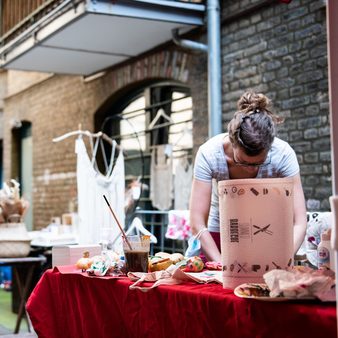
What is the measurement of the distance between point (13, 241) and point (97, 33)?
277 cm

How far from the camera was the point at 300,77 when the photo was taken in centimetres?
583

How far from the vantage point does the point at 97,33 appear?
24.0 ft

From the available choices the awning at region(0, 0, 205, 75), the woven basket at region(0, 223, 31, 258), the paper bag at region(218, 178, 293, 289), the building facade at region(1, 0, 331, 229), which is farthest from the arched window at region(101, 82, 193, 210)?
the paper bag at region(218, 178, 293, 289)

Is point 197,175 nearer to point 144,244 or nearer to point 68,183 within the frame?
point 144,244

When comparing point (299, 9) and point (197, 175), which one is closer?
point (197, 175)

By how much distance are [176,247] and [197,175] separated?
468cm

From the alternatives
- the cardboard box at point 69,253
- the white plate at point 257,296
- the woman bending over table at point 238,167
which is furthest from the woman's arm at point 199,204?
the white plate at point 257,296

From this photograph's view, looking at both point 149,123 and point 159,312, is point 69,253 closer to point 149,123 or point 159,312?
point 159,312

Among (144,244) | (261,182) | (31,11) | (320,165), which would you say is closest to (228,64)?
(320,165)

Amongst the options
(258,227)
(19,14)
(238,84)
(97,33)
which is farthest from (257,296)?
(19,14)

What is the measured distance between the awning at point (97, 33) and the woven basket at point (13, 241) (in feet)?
7.47

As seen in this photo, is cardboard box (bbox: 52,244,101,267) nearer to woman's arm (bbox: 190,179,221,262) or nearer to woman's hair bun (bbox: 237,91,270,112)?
woman's arm (bbox: 190,179,221,262)

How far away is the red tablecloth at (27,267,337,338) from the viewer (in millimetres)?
1716

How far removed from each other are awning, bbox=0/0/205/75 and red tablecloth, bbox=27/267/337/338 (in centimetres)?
428
